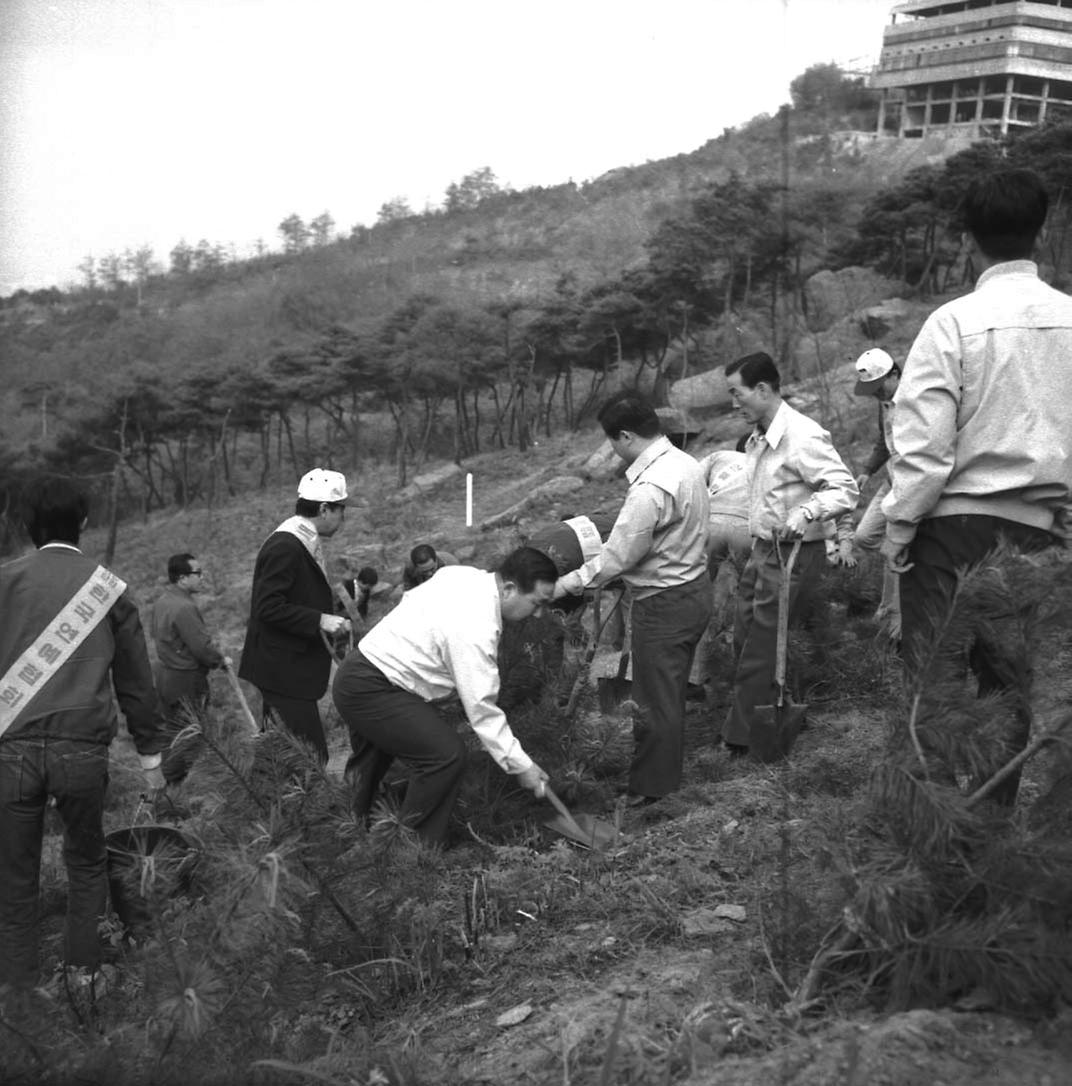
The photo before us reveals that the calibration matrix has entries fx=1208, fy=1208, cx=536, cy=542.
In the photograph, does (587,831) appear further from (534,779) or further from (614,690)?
(614,690)

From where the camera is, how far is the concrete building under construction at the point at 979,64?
1130 inches

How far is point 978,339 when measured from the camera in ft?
9.11

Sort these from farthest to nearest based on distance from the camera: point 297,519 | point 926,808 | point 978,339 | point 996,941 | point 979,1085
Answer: point 297,519
point 978,339
point 926,808
point 996,941
point 979,1085

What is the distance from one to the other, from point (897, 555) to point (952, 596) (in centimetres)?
23

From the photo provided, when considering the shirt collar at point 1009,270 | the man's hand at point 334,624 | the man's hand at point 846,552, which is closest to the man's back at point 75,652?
the man's hand at point 334,624

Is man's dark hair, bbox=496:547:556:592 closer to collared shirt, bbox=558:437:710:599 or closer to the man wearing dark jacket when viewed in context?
collared shirt, bbox=558:437:710:599

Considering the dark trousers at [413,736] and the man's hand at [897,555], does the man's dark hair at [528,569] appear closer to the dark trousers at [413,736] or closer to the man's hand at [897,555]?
the dark trousers at [413,736]

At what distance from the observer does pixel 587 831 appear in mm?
3781

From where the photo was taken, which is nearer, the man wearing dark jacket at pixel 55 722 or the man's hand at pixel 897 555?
the man's hand at pixel 897 555

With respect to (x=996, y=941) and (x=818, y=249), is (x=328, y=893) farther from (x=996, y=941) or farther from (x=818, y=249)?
(x=818, y=249)

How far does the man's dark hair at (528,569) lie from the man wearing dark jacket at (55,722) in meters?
1.14

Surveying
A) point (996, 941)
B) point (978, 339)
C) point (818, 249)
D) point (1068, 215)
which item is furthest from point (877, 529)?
point (818, 249)

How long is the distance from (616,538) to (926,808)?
1.96 meters

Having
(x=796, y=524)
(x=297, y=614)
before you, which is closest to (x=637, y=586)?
(x=796, y=524)
